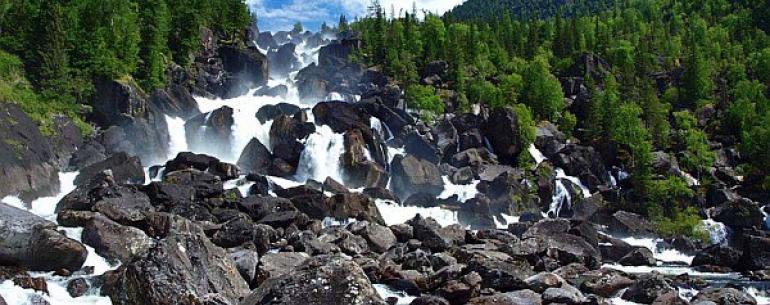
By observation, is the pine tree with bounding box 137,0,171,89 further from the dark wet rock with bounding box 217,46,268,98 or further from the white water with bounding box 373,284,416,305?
the white water with bounding box 373,284,416,305

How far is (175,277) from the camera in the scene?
13.8 metres

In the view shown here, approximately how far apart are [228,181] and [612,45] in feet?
362

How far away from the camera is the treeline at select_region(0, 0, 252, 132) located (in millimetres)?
61219

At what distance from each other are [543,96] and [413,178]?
48362 mm

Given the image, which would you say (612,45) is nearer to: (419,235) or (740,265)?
(740,265)

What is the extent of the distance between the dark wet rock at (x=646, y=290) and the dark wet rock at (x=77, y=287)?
21738 mm

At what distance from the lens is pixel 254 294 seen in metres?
10.7

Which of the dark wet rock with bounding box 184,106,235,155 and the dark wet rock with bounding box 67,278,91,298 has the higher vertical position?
the dark wet rock with bounding box 67,278,91,298

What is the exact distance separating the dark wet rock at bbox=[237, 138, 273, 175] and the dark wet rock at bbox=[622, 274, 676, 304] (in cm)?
3726

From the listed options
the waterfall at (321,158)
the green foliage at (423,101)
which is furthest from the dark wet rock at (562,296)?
the green foliage at (423,101)

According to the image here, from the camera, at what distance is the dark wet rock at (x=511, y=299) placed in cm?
2327

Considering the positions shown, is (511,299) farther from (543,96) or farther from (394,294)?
(543,96)

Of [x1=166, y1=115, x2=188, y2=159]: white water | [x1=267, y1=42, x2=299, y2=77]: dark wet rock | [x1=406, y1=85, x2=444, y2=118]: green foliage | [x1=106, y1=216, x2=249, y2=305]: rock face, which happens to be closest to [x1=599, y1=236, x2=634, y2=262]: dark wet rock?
[x1=106, y1=216, x2=249, y2=305]: rock face

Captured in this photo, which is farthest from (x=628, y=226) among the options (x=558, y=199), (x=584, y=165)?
(x=584, y=165)
